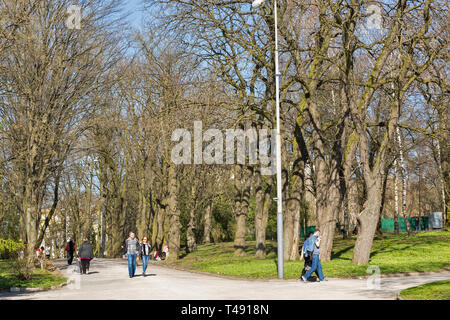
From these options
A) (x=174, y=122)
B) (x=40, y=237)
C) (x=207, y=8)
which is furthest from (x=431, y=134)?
(x=40, y=237)

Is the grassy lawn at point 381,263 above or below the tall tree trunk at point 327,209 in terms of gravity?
below

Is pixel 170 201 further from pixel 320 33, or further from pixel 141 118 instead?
pixel 320 33

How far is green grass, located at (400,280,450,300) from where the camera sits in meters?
12.3

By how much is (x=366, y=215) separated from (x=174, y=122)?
44.7ft

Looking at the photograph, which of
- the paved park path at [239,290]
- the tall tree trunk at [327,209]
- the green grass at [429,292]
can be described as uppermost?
the tall tree trunk at [327,209]

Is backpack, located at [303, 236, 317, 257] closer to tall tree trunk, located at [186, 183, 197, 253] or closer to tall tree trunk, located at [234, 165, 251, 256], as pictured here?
tall tree trunk, located at [234, 165, 251, 256]

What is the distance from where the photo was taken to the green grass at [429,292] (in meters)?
12.3

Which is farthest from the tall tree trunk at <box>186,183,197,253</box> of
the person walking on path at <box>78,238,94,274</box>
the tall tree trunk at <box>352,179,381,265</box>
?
the tall tree trunk at <box>352,179,381,265</box>

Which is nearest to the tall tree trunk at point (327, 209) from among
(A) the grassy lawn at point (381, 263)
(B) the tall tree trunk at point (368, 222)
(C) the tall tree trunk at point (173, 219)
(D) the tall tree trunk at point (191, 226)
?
(A) the grassy lawn at point (381, 263)

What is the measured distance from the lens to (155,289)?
1602 cm

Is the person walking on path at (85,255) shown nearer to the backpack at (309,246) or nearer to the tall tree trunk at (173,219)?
the tall tree trunk at (173,219)

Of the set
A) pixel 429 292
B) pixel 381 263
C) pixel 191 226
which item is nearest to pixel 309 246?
pixel 429 292

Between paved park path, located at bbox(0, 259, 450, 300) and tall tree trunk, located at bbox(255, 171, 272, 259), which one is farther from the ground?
tall tree trunk, located at bbox(255, 171, 272, 259)

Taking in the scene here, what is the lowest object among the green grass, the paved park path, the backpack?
the paved park path
